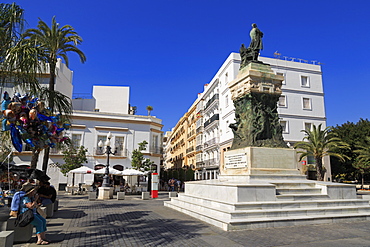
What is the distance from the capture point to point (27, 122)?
6.79 metres

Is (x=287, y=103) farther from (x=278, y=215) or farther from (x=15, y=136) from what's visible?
(x=15, y=136)

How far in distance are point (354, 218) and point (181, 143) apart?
177 ft

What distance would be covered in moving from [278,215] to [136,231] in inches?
157

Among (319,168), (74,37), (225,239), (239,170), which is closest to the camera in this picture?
(225,239)

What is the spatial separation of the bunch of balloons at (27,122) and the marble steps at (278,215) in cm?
502

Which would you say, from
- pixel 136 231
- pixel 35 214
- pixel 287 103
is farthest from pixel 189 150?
pixel 35 214

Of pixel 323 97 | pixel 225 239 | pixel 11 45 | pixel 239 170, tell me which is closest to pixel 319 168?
pixel 323 97

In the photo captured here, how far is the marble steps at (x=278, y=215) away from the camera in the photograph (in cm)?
761

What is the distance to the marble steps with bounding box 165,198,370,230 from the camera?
7607 millimetres

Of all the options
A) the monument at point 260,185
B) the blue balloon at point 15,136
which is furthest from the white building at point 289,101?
the blue balloon at point 15,136

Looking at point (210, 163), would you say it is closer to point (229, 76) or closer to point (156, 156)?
point (156, 156)

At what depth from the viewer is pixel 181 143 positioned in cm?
6253

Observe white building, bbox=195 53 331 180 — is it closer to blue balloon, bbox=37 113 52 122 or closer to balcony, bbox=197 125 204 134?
balcony, bbox=197 125 204 134

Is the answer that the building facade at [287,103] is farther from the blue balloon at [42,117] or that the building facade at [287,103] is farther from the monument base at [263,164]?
the blue balloon at [42,117]
